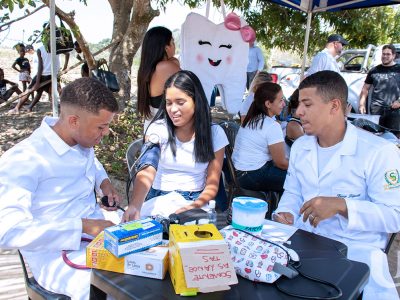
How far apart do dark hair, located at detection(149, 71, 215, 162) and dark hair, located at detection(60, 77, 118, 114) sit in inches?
25.8

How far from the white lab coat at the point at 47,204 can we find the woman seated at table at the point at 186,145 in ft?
2.12

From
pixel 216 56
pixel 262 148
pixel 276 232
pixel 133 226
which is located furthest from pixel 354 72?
pixel 133 226

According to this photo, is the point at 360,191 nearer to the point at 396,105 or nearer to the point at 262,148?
the point at 262,148

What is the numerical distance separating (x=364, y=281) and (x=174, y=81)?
1.50 m

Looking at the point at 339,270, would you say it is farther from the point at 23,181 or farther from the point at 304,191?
the point at 23,181

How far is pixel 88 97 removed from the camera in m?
1.58

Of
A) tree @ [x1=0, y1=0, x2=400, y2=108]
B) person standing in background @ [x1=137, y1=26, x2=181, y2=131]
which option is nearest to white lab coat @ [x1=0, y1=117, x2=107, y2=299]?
person standing in background @ [x1=137, y1=26, x2=181, y2=131]

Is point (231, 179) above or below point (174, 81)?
below

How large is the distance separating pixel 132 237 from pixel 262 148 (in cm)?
204

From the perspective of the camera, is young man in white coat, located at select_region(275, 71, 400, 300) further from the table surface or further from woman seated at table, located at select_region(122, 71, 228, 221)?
woman seated at table, located at select_region(122, 71, 228, 221)

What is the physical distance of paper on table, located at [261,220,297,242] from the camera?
4.81 ft

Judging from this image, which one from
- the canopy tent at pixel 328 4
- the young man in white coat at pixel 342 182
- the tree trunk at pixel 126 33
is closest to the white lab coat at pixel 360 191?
the young man in white coat at pixel 342 182

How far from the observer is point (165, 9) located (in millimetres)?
6504

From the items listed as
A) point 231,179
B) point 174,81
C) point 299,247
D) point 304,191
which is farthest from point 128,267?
point 231,179
